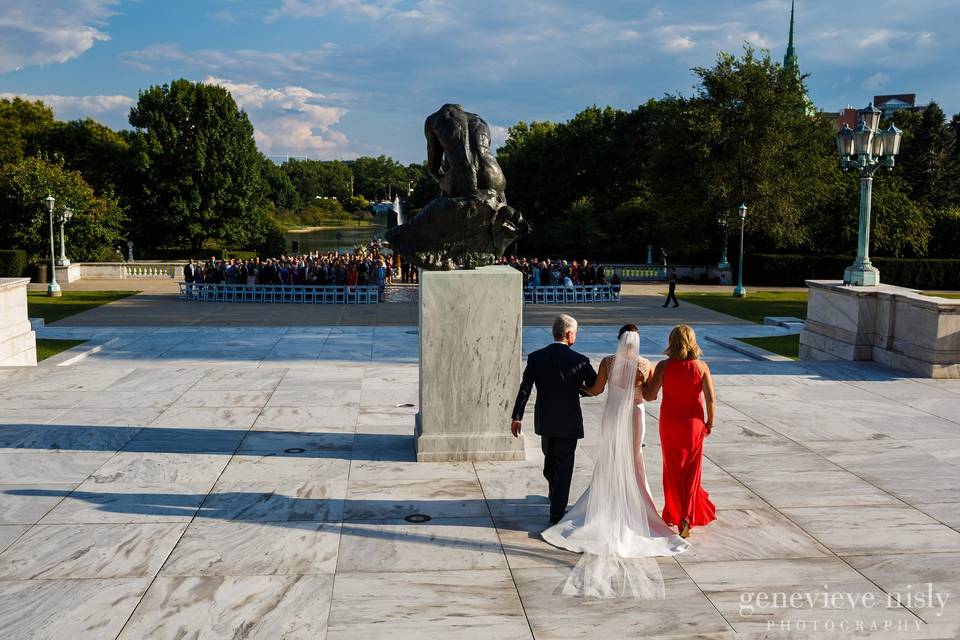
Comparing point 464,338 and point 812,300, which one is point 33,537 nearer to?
point 464,338

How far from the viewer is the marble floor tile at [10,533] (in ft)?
22.1

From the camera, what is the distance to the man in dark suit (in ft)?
23.4

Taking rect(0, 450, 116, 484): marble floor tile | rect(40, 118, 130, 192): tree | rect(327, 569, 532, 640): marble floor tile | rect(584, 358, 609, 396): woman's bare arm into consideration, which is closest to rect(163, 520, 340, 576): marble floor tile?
rect(327, 569, 532, 640): marble floor tile

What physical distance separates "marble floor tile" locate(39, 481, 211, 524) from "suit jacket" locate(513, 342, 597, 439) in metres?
3.29

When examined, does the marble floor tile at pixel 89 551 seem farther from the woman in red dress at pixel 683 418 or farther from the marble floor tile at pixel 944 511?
the marble floor tile at pixel 944 511

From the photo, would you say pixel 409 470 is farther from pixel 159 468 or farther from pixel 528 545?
pixel 159 468

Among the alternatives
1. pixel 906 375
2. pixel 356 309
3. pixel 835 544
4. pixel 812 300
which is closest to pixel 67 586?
pixel 835 544

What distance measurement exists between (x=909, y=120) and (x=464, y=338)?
72.8 meters

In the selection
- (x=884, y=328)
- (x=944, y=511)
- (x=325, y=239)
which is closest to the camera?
(x=944, y=511)

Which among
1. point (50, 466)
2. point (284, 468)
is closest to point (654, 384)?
point (284, 468)

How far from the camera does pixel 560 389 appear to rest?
23.5 feet

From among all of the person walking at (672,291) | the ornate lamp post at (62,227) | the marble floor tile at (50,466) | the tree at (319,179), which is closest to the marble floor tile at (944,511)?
the marble floor tile at (50,466)

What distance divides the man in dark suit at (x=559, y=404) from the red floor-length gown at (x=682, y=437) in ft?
2.25

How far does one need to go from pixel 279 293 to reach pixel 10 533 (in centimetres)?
2441
